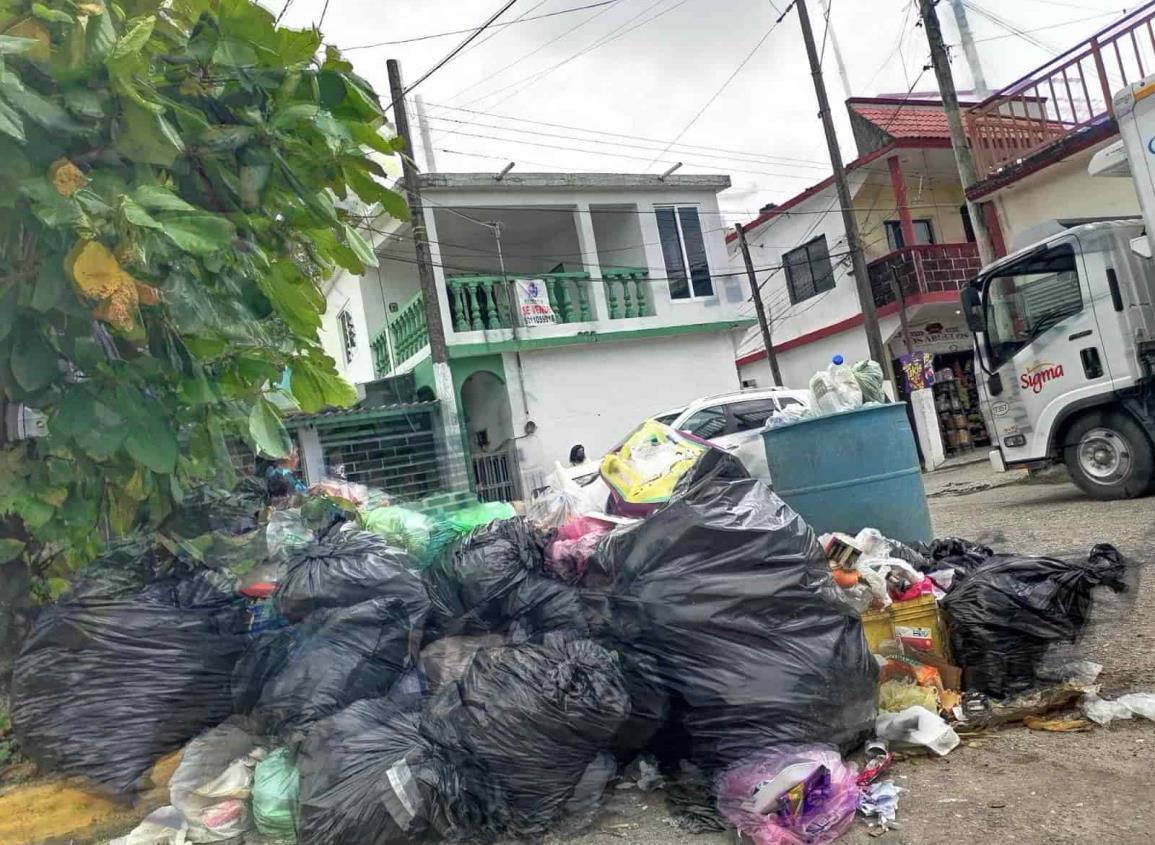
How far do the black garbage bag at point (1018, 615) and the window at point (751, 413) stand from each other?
20.3ft

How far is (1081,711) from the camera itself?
2777 millimetres

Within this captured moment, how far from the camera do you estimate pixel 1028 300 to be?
7129 mm

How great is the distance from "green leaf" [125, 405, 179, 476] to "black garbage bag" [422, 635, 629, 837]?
1062mm

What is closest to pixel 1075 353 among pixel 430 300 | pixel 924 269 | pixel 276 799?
pixel 276 799

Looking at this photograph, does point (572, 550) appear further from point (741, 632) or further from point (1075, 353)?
point (1075, 353)

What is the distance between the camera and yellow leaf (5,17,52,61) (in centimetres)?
176

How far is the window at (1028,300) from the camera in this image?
678 cm

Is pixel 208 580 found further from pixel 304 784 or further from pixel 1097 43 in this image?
pixel 1097 43

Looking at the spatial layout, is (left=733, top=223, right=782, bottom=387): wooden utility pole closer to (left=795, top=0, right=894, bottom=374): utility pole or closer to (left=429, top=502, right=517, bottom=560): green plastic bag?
(left=795, top=0, right=894, bottom=374): utility pole

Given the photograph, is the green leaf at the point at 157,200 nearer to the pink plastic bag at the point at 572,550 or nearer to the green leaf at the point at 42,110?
the green leaf at the point at 42,110

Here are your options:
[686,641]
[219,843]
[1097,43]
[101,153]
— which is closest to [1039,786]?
[686,641]

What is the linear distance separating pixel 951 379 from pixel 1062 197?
662 centimetres

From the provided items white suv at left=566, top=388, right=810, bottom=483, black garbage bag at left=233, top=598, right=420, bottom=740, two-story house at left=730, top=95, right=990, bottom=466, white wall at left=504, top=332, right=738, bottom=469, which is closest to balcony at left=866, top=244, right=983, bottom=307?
two-story house at left=730, top=95, right=990, bottom=466

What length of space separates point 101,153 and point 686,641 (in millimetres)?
1988
